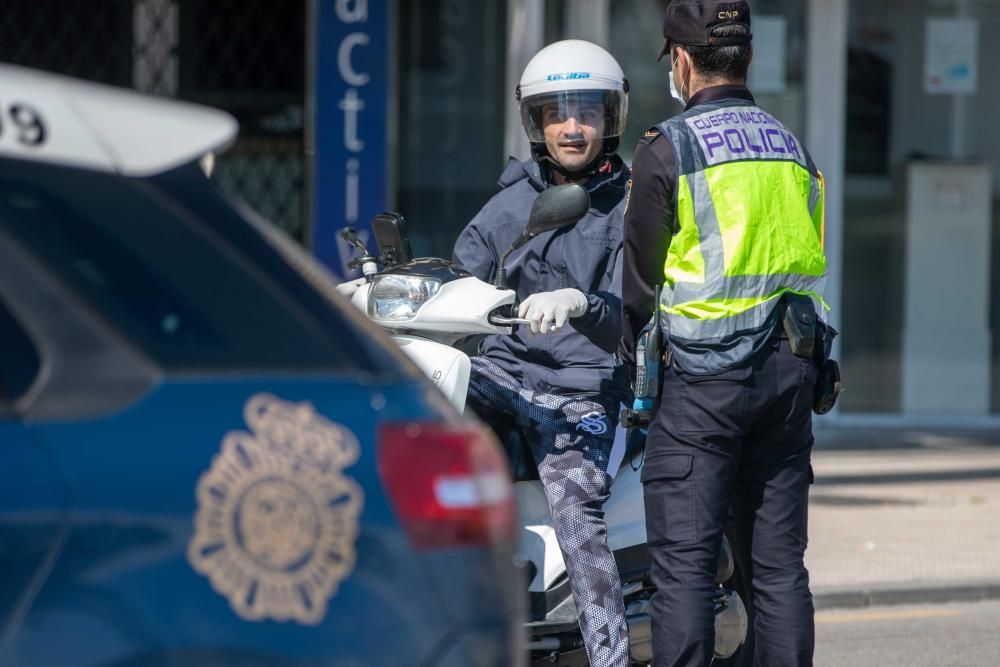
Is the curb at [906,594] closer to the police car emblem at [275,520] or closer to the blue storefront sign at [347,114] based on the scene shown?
the blue storefront sign at [347,114]

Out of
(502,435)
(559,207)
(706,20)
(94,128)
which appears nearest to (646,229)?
(559,207)

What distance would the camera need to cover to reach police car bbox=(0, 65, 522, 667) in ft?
6.43

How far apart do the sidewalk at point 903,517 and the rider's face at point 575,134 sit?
2.97m

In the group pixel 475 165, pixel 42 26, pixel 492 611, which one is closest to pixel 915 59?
pixel 475 165

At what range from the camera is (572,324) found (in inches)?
142

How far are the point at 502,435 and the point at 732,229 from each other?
0.76m

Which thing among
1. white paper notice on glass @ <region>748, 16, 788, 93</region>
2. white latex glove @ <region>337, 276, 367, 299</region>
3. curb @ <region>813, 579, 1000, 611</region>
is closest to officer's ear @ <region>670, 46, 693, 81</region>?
white latex glove @ <region>337, 276, 367, 299</region>

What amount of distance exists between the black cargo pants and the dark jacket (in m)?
0.24

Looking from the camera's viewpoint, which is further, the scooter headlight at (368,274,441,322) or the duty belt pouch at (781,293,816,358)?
the duty belt pouch at (781,293,816,358)

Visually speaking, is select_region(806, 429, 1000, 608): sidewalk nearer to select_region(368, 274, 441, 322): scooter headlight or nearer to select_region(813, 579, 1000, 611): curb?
select_region(813, 579, 1000, 611): curb

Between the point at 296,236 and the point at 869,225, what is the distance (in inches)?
154

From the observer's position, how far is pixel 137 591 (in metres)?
1.95

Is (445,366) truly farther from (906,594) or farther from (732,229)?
(906,594)

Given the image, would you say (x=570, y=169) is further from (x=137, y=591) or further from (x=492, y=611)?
(x=137, y=591)
